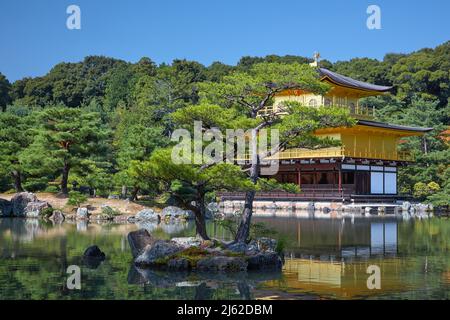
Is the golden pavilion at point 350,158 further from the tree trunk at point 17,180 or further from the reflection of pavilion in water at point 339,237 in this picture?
the tree trunk at point 17,180

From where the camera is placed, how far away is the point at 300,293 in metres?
10.7

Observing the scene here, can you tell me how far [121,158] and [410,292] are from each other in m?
22.4

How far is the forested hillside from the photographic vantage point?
30438 mm

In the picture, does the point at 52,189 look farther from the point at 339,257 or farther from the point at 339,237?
the point at 339,257

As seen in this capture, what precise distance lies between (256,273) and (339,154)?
2586cm

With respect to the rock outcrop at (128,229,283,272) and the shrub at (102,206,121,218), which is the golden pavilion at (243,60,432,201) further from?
the rock outcrop at (128,229,283,272)

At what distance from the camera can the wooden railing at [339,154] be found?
38.1 metres

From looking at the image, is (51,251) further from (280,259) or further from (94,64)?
(94,64)

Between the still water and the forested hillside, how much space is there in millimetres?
2473

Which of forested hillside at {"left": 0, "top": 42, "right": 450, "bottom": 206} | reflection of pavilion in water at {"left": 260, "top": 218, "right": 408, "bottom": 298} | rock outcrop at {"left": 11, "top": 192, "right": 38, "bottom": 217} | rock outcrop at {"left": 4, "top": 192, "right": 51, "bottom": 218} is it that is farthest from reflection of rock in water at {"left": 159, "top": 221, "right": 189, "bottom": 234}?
rock outcrop at {"left": 11, "top": 192, "right": 38, "bottom": 217}

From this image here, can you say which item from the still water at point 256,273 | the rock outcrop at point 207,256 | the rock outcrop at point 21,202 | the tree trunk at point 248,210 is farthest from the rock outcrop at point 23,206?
the tree trunk at point 248,210

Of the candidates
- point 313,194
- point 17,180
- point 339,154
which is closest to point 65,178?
point 17,180

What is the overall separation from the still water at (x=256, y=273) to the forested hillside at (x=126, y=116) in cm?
247
